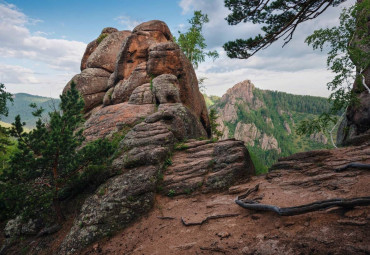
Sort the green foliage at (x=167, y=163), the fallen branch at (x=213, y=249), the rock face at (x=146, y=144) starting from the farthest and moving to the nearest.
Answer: the green foliage at (x=167, y=163) < the rock face at (x=146, y=144) < the fallen branch at (x=213, y=249)

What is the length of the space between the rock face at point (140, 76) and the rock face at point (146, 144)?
4.6 inches

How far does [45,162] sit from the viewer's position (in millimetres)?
9914

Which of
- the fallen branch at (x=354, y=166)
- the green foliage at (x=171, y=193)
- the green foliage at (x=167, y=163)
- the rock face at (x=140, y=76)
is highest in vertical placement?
the rock face at (x=140, y=76)

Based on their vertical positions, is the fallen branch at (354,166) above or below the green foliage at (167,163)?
above

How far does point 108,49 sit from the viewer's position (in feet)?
107

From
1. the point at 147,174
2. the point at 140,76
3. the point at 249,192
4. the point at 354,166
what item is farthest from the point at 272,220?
the point at 140,76

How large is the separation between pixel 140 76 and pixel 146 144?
13533 mm

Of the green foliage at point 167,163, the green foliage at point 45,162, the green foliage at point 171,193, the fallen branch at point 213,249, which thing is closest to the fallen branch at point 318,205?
the fallen branch at point 213,249

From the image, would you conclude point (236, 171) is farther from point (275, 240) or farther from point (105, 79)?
point (105, 79)

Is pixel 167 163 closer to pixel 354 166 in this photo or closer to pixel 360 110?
pixel 354 166

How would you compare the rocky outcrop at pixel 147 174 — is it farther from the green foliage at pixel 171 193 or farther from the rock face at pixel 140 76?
the rock face at pixel 140 76

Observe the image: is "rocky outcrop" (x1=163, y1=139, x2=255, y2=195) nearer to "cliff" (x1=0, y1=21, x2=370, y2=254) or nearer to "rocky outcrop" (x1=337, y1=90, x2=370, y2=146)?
"cliff" (x1=0, y1=21, x2=370, y2=254)

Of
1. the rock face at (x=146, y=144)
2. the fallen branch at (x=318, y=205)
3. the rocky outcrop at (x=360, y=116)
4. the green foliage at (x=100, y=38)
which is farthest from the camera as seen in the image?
the green foliage at (x=100, y=38)

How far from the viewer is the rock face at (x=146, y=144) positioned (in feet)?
32.3
